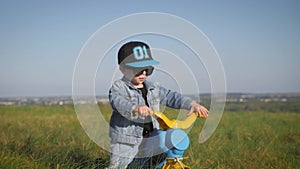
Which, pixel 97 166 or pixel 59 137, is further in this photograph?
pixel 59 137

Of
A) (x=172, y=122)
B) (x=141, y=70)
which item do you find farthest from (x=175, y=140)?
(x=141, y=70)

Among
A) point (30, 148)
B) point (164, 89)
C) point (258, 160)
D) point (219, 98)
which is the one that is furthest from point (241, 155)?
point (30, 148)

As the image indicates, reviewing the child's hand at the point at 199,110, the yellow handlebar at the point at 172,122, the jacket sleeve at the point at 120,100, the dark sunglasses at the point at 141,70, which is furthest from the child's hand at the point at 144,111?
the dark sunglasses at the point at 141,70

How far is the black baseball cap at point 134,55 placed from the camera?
3.25m

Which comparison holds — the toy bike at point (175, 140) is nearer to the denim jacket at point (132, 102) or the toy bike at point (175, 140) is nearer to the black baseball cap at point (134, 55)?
the denim jacket at point (132, 102)

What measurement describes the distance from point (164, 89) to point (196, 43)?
0.73 m

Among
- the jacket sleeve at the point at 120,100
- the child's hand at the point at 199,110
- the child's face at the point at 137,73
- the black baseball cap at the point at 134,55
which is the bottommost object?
the child's hand at the point at 199,110

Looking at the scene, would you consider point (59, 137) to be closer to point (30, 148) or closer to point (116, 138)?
point (30, 148)

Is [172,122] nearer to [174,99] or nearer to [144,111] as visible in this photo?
[144,111]

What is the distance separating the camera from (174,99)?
3535 mm

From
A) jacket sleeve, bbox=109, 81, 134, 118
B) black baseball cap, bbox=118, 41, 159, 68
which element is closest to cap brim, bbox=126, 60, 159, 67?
black baseball cap, bbox=118, 41, 159, 68

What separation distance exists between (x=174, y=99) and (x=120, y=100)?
56 centimetres

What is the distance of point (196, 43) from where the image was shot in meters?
3.05

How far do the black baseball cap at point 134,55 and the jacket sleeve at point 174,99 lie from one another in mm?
433
